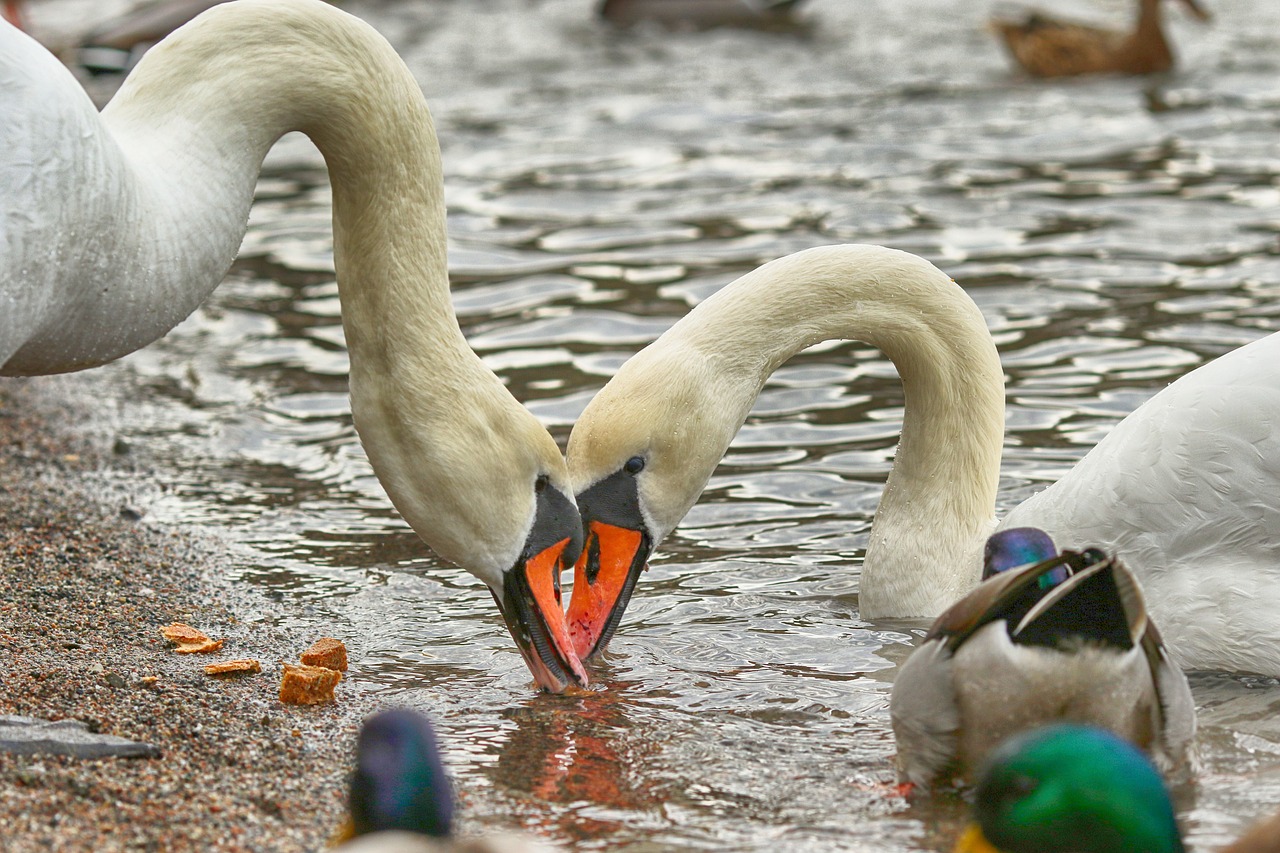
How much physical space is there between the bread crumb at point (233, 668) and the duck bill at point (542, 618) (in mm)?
862

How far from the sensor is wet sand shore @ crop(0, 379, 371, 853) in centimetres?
414

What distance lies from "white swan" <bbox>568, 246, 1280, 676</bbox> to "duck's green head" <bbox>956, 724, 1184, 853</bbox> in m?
2.01

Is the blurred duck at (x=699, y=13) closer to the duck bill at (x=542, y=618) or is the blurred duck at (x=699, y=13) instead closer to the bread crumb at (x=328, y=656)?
the bread crumb at (x=328, y=656)

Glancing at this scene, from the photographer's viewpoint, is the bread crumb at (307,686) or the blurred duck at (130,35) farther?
the blurred duck at (130,35)

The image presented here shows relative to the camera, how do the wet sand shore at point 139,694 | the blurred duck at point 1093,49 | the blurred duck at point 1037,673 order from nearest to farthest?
the wet sand shore at point 139,694, the blurred duck at point 1037,673, the blurred duck at point 1093,49

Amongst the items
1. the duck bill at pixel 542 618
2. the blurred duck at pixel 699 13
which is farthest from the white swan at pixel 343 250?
the blurred duck at pixel 699 13

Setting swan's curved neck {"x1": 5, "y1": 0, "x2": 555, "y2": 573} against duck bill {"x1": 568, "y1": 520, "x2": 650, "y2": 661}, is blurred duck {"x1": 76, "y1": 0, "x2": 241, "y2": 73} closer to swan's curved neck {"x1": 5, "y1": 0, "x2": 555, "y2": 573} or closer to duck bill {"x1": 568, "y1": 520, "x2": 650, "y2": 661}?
swan's curved neck {"x1": 5, "y1": 0, "x2": 555, "y2": 573}

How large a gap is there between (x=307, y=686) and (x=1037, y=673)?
2047 millimetres

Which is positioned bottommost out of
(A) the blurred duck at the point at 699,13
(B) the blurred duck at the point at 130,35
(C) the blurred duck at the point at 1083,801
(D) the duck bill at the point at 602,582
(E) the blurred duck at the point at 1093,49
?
(A) the blurred duck at the point at 699,13

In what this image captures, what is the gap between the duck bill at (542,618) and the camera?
197 inches

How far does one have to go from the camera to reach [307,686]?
5238 mm

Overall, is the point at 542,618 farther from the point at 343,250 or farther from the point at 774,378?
the point at 774,378

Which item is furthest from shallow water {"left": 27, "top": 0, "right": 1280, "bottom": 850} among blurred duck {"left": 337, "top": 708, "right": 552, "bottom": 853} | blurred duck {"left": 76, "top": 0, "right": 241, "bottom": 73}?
blurred duck {"left": 76, "top": 0, "right": 241, "bottom": 73}

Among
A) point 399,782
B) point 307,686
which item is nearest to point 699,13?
point 307,686
